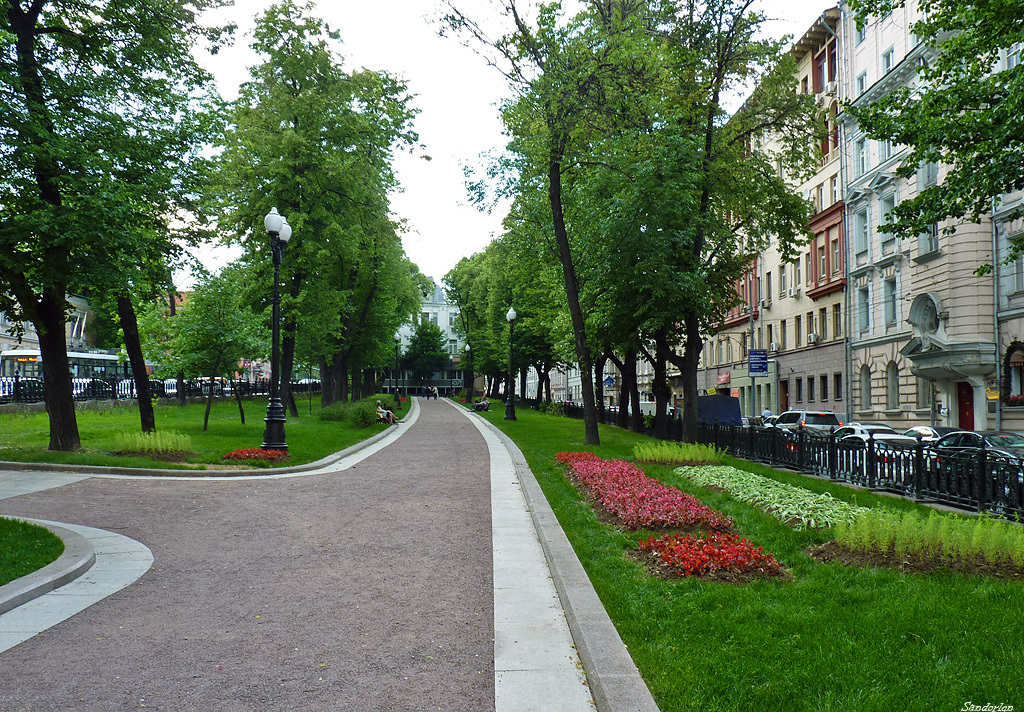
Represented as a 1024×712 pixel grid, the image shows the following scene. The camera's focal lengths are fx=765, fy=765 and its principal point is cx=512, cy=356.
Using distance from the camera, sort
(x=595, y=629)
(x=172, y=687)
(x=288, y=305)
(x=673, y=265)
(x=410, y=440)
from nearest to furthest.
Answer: (x=172, y=687)
(x=595, y=629)
(x=673, y=265)
(x=410, y=440)
(x=288, y=305)

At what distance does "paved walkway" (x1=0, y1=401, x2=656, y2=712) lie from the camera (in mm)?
4465

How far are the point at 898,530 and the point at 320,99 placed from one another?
25.5 meters

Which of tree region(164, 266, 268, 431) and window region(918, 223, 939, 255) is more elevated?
window region(918, 223, 939, 255)

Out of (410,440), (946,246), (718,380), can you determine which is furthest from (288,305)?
(718,380)

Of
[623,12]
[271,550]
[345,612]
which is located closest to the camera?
[345,612]

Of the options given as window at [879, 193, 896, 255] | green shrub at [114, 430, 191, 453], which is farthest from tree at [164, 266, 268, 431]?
window at [879, 193, 896, 255]

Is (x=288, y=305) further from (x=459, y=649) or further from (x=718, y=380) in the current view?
(x=718, y=380)

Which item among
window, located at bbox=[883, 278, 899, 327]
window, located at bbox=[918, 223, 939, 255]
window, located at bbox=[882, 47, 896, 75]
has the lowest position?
window, located at bbox=[883, 278, 899, 327]

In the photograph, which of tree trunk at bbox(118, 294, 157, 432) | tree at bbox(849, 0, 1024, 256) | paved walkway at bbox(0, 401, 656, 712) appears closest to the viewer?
paved walkway at bbox(0, 401, 656, 712)

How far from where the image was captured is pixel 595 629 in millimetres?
5246

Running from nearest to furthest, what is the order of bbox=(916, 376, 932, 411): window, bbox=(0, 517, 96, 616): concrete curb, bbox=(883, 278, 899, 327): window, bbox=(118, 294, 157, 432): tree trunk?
bbox=(0, 517, 96, 616): concrete curb < bbox=(118, 294, 157, 432): tree trunk < bbox=(916, 376, 932, 411): window < bbox=(883, 278, 899, 327): window

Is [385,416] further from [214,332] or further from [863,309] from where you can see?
[863,309]

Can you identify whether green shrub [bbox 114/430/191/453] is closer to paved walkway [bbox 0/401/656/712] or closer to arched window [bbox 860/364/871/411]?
paved walkway [bbox 0/401/656/712]

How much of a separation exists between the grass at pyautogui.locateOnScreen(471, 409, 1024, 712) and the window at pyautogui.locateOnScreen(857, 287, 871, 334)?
35903 mm
